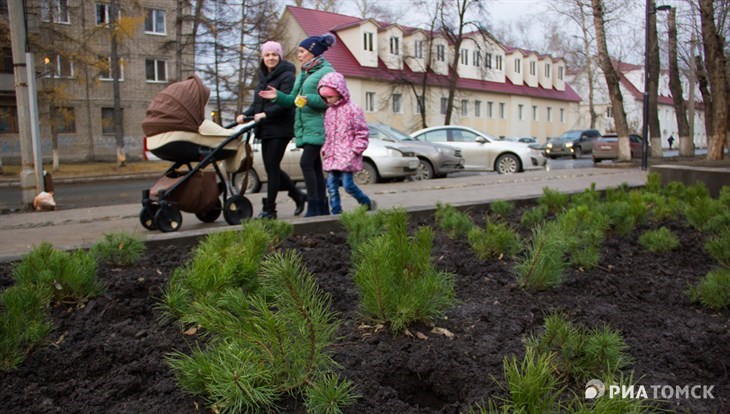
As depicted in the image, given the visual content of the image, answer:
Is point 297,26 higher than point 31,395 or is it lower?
higher

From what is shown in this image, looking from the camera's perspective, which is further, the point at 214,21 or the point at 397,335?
the point at 214,21

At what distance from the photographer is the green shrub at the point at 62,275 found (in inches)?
113

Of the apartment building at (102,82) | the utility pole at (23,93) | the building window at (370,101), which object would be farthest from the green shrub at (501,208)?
the building window at (370,101)

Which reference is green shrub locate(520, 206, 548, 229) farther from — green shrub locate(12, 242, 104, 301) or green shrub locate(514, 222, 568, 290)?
green shrub locate(12, 242, 104, 301)

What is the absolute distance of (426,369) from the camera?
7.00 feet

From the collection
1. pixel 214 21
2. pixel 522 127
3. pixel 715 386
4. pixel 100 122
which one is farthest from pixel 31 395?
pixel 522 127

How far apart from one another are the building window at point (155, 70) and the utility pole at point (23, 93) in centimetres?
3574

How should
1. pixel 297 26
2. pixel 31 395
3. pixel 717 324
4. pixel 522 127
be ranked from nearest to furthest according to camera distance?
pixel 31 395 < pixel 717 324 < pixel 297 26 < pixel 522 127

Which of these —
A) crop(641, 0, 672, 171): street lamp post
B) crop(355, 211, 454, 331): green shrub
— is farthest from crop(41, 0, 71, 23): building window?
crop(355, 211, 454, 331): green shrub

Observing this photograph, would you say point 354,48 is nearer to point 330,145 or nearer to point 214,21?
point 214,21

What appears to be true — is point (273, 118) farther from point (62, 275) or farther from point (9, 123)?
point (9, 123)

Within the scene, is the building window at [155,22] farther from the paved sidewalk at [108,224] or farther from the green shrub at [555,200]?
the green shrub at [555,200]

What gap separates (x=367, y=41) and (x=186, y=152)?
4092 centimetres

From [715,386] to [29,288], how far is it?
8.25 ft
